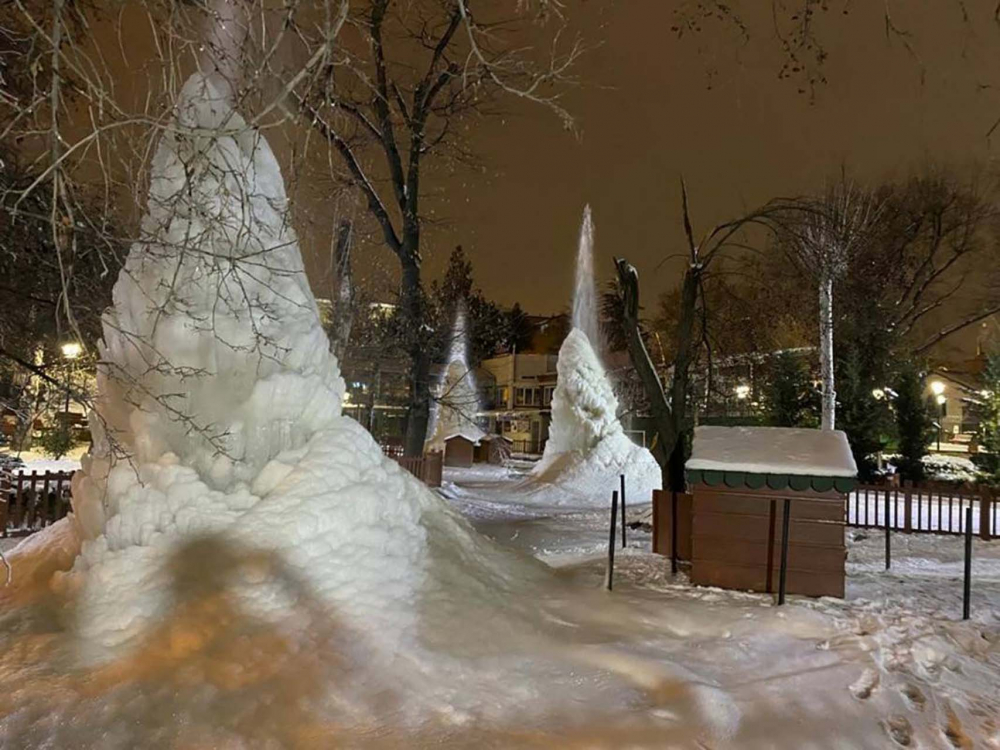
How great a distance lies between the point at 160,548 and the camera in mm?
5801

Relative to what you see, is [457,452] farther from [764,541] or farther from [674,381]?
[764,541]

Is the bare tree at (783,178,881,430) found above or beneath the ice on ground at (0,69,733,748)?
above

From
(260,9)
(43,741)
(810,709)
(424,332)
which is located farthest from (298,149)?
(424,332)

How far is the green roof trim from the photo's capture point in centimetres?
755

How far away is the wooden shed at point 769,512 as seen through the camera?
299 inches

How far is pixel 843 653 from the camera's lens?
5.90 m

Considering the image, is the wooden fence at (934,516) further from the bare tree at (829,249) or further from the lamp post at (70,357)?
the lamp post at (70,357)

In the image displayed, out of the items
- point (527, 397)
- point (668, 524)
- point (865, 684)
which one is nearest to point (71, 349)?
point (668, 524)

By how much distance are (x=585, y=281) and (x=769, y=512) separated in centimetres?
2400

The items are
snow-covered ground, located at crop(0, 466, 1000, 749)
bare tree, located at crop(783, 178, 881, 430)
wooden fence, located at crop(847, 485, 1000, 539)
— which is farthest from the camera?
wooden fence, located at crop(847, 485, 1000, 539)

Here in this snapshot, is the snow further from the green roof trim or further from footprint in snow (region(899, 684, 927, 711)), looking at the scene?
the green roof trim

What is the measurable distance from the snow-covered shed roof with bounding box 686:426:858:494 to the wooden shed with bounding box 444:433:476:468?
26.7 m

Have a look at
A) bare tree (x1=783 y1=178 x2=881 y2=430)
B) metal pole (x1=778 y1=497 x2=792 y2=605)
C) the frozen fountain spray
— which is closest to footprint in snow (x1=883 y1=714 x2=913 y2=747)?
metal pole (x1=778 y1=497 x2=792 y2=605)

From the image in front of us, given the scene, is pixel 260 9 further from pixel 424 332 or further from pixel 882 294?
pixel 882 294
